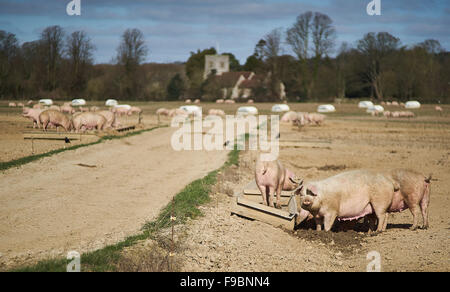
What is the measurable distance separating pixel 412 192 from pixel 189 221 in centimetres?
508

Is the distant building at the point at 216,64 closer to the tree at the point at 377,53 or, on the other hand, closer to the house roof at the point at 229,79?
the house roof at the point at 229,79

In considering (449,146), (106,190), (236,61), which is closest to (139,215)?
(106,190)

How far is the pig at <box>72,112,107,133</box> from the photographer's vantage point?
2853 cm

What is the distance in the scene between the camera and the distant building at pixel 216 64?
112 m

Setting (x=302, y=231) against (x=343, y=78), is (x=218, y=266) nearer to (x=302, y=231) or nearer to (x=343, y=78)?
(x=302, y=231)

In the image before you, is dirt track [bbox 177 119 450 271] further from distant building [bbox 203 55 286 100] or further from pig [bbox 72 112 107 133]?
distant building [bbox 203 55 286 100]

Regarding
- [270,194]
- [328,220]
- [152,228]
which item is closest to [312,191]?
[328,220]

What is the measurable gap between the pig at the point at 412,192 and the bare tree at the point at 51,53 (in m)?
85.3

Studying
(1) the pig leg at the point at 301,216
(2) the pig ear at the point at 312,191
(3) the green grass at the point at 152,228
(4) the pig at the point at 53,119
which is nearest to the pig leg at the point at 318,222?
(1) the pig leg at the point at 301,216

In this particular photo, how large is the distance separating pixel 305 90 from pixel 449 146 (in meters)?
63.7

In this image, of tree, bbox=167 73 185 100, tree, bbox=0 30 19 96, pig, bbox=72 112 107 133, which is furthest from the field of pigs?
tree, bbox=167 73 185 100

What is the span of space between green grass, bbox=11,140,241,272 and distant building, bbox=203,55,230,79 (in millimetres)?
97085
